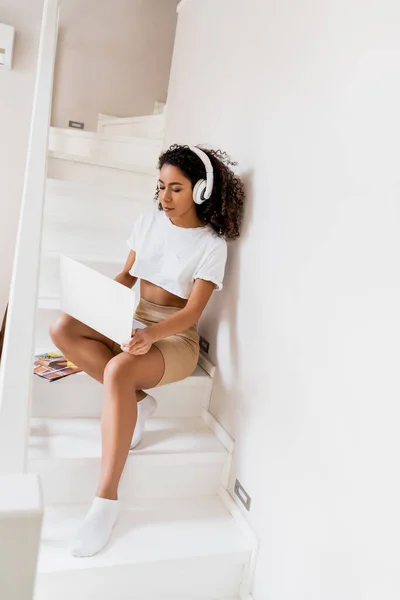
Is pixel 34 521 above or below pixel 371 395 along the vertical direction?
above

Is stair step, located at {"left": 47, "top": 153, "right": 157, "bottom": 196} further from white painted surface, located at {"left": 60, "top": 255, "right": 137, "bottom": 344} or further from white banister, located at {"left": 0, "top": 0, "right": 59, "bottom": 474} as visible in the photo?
white painted surface, located at {"left": 60, "top": 255, "right": 137, "bottom": 344}

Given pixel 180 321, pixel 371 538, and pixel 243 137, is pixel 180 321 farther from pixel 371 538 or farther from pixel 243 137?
pixel 371 538

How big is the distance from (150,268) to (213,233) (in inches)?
10.2

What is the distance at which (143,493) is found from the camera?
1.55 metres

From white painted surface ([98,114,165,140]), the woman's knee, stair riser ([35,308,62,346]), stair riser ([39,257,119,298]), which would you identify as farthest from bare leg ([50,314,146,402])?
white painted surface ([98,114,165,140])

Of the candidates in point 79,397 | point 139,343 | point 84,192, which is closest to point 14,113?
point 84,192

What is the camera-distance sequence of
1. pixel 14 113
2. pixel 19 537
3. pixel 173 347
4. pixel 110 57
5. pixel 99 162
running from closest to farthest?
1. pixel 19 537
2. pixel 173 347
3. pixel 99 162
4. pixel 14 113
5. pixel 110 57

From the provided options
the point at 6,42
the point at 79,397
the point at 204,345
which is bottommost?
the point at 79,397

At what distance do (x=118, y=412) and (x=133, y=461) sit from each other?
19 cm

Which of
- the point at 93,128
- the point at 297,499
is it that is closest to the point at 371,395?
the point at 297,499

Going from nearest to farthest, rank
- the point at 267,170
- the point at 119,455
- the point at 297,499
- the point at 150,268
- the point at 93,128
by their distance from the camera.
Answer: the point at 297,499
the point at 119,455
the point at 267,170
the point at 150,268
the point at 93,128

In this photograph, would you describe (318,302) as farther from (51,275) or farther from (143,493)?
(51,275)

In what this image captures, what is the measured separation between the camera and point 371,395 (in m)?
1.02

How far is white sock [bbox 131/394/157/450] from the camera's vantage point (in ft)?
5.15
